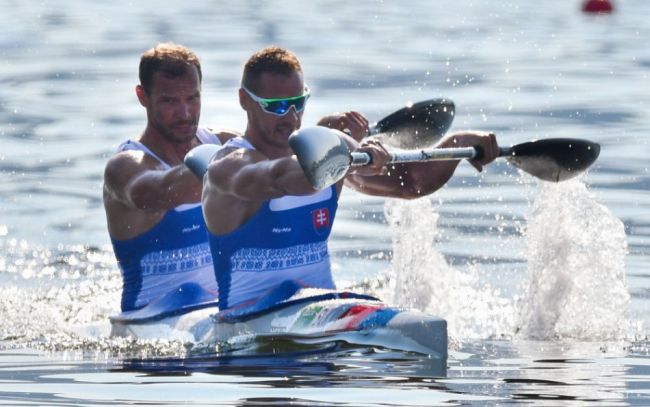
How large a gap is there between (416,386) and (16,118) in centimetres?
1563

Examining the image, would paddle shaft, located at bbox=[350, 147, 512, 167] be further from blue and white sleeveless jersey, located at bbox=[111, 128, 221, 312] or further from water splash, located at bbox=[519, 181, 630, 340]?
blue and white sleeveless jersey, located at bbox=[111, 128, 221, 312]

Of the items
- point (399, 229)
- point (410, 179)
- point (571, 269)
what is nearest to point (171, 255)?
point (410, 179)

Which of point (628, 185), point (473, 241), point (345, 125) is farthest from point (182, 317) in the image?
point (628, 185)

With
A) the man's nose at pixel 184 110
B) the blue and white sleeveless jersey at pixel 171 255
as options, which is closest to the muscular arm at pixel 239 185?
the blue and white sleeveless jersey at pixel 171 255

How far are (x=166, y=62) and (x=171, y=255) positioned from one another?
1191 mm

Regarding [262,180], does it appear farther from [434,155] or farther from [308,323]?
[434,155]

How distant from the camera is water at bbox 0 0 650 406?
372 inches

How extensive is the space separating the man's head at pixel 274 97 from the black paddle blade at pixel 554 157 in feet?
4.60

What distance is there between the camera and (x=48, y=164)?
2027cm

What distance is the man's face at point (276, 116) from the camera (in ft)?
34.6

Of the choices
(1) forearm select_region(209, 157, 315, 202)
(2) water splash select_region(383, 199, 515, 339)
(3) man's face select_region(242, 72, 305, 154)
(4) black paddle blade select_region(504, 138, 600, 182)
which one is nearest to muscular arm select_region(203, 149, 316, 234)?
(1) forearm select_region(209, 157, 315, 202)

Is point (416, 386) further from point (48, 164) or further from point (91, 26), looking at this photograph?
point (91, 26)

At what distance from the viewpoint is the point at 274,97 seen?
34.6 ft

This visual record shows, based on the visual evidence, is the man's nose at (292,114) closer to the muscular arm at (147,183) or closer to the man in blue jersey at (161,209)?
the muscular arm at (147,183)
